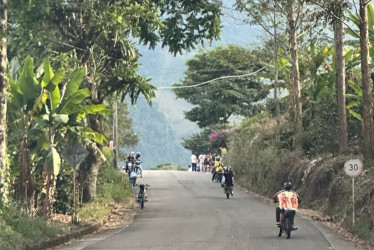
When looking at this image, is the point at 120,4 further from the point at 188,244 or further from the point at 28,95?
the point at 188,244

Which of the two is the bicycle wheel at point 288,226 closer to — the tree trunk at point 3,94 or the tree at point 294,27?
the tree trunk at point 3,94

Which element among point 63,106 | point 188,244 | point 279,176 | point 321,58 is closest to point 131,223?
point 63,106

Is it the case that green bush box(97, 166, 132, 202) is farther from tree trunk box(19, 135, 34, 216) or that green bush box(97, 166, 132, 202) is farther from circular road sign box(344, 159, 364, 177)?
circular road sign box(344, 159, 364, 177)

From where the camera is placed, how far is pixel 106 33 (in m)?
22.8

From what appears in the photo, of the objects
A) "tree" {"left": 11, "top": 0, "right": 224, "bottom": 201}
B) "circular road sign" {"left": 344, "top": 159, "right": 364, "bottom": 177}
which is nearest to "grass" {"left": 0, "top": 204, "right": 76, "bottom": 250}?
"tree" {"left": 11, "top": 0, "right": 224, "bottom": 201}

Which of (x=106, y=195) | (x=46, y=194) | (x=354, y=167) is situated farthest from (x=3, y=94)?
(x=106, y=195)

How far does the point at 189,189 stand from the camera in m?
37.8

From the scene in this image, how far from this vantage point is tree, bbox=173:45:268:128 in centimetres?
6775

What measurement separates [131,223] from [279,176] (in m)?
11.8

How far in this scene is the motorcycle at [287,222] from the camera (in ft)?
57.9

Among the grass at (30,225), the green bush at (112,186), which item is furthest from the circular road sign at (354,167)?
the green bush at (112,186)

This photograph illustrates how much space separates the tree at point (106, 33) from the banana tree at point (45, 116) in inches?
88.5

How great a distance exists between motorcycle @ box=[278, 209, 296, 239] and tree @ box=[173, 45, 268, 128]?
1925 inches

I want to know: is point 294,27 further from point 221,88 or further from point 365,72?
point 221,88
